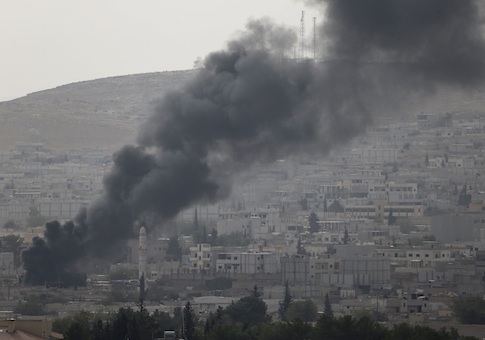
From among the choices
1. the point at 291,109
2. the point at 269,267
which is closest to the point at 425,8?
the point at 291,109


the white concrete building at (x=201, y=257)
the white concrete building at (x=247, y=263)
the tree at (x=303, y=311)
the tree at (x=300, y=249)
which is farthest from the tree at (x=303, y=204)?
the tree at (x=303, y=311)

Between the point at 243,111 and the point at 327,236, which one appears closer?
the point at 243,111

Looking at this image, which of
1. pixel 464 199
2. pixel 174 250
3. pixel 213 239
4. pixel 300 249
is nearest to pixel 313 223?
pixel 464 199

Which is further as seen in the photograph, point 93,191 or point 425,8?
point 93,191

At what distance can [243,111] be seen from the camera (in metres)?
102

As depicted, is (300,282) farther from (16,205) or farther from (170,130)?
(16,205)

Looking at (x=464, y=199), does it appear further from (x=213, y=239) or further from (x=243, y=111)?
(x=243, y=111)

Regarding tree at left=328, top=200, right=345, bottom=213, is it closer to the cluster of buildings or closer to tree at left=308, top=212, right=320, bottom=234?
the cluster of buildings

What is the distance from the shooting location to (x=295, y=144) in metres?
106

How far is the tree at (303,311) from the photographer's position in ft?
302

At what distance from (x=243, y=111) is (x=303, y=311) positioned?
11.3m

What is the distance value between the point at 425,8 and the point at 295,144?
10.3 metres

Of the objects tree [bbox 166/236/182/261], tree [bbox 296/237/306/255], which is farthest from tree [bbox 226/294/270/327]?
tree [bbox 296/237/306/255]

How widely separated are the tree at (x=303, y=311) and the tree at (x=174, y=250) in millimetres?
34543
